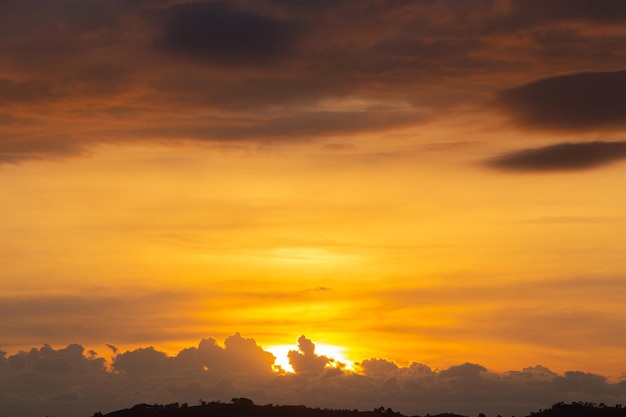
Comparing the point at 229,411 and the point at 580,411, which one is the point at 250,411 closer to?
the point at 229,411

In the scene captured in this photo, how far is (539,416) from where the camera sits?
76.0 m

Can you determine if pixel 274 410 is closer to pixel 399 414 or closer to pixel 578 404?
pixel 399 414

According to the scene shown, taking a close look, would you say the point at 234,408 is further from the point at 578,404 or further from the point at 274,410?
the point at 578,404

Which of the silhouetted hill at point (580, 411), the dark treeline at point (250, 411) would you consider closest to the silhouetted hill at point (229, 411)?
the dark treeline at point (250, 411)

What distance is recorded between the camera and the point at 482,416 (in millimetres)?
77938

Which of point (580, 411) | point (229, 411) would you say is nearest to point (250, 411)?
point (229, 411)

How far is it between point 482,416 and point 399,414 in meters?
7.51

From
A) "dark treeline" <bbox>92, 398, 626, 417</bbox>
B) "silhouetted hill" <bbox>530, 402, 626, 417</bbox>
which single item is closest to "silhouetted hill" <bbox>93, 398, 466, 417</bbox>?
"dark treeline" <bbox>92, 398, 626, 417</bbox>

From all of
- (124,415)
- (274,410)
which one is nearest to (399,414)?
(274,410)

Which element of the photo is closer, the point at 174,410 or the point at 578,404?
the point at 174,410

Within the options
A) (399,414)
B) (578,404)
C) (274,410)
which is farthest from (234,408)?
(578,404)

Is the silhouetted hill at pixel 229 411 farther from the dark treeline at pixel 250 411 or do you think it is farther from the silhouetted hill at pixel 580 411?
the silhouetted hill at pixel 580 411

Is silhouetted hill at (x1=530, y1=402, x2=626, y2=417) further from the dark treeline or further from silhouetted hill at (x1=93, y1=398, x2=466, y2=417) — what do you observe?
silhouetted hill at (x1=93, y1=398, x2=466, y2=417)

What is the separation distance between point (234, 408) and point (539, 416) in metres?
24.4
